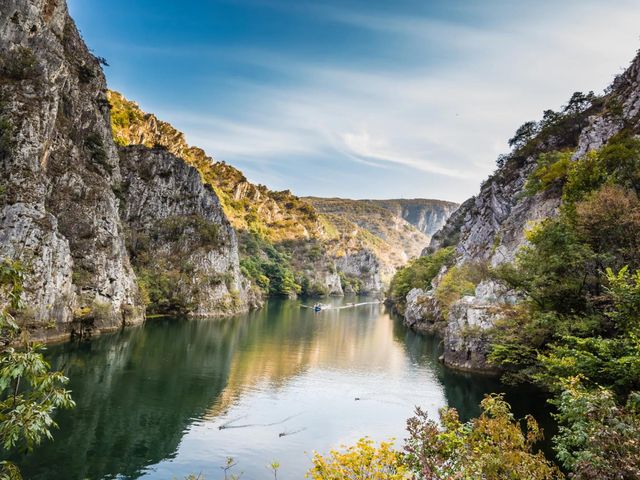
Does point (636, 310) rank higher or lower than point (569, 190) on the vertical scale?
lower

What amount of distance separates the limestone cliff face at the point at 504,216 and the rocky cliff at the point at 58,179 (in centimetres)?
4051

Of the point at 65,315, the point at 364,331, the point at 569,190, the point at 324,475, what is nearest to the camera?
the point at 324,475

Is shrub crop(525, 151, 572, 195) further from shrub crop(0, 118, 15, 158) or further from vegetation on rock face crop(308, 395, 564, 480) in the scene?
shrub crop(0, 118, 15, 158)

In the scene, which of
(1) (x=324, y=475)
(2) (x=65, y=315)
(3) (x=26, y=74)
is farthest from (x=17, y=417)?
(3) (x=26, y=74)

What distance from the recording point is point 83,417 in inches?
1046

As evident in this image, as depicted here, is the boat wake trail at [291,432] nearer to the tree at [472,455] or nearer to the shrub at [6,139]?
the tree at [472,455]

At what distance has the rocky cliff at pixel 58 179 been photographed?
46.0 m

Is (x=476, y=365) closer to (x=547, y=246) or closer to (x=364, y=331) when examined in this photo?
(x=547, y=246)

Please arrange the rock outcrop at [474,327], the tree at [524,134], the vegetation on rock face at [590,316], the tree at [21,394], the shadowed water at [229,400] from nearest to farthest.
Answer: the tree at [21,394] < the vegetation on rock face at [590,316] < the shadowed water at [229,400] < the rock outcrop at [474,327] < the tree at [524,134]

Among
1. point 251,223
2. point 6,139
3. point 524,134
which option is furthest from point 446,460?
point 251,223

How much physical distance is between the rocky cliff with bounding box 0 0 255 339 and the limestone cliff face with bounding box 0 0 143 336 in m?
0.13

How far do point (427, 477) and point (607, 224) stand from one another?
21.9 metres

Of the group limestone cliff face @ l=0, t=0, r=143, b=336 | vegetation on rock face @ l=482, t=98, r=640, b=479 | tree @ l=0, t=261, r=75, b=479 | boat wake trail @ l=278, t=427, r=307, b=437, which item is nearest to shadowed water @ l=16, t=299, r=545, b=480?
boat wake trail @ l=278, t=427, r=307, b=437

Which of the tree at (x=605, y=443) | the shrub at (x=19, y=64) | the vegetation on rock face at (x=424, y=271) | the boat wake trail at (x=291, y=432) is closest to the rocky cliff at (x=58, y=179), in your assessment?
the shrub at (x=19, y=64)
